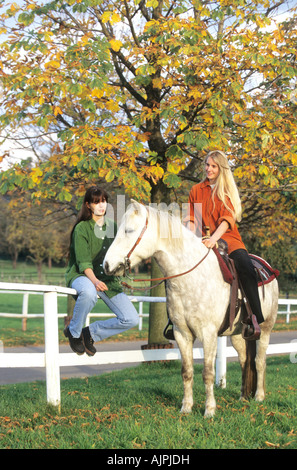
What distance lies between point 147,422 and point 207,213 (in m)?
2.15

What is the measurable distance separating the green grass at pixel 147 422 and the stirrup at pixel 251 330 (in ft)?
2.37

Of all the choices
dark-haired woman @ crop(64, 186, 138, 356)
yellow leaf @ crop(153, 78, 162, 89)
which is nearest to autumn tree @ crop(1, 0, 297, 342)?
yellow leaf @ crop(153, 78, 162, 89)

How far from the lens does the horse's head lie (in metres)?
4.59

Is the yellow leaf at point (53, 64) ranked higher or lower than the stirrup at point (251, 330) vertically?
higher

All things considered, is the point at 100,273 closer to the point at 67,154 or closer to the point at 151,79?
the point at 67,154

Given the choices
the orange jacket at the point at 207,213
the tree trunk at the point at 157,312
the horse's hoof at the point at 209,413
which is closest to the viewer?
the horse's hoof at the point at 209,413

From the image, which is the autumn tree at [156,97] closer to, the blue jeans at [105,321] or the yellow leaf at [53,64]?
the yellow leaf at [53,64]

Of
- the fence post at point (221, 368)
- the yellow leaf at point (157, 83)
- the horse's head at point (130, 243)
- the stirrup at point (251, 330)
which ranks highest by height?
the yellow leaf at point (157, 83)

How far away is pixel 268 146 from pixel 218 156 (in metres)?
3.62

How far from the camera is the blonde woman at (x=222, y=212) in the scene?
17.6ft

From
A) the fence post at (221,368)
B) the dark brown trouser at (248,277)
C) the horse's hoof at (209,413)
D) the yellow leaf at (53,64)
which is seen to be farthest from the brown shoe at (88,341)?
the yellow leaf at (53,64)

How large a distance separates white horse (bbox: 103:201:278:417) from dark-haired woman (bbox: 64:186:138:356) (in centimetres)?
62

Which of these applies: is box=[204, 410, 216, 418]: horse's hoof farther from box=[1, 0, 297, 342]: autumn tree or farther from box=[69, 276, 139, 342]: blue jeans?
box=[1, 0, 297, 342]: autumn tree

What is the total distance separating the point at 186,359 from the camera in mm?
5184
